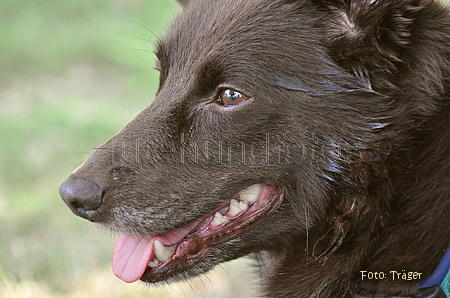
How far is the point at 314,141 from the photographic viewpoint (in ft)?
8.42

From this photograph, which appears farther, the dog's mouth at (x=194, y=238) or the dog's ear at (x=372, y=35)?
the dog's mouth at (x=194, y=238)

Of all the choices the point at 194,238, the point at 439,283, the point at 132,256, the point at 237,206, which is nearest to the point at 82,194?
the point at 132,256

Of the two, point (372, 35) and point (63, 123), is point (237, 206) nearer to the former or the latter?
point (372, 35)

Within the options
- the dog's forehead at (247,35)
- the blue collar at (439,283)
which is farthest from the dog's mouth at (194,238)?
the blue collar at (439,283)

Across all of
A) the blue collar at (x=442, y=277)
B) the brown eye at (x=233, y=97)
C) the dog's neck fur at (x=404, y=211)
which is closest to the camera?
the blue collar at (x=442, y=277)

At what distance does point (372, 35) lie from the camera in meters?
2.51

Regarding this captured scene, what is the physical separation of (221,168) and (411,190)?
760 mm

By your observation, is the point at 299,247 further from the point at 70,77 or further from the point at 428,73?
the point at 70,77

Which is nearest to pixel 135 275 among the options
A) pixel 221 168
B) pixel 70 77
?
pixel 221 168

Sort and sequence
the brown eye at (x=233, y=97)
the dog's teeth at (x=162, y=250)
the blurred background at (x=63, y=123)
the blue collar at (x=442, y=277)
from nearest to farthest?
the blue collar at (x=442, y=277) → the brown eye at (x=233, y=97) → the dog's teeth at (x=162, y=250) → the blurred background at (x=63, y=123)

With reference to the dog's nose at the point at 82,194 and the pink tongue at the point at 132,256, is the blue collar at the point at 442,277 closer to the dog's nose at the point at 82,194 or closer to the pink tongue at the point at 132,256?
the pink tongue at the point at 132,256

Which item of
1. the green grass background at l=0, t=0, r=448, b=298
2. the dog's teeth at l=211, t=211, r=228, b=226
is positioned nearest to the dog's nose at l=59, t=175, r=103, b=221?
the green grass background at l=0, t=0, r=448, b=298

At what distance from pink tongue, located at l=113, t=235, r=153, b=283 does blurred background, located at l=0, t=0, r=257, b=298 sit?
12 centimetres

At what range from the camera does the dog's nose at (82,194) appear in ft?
8.29
